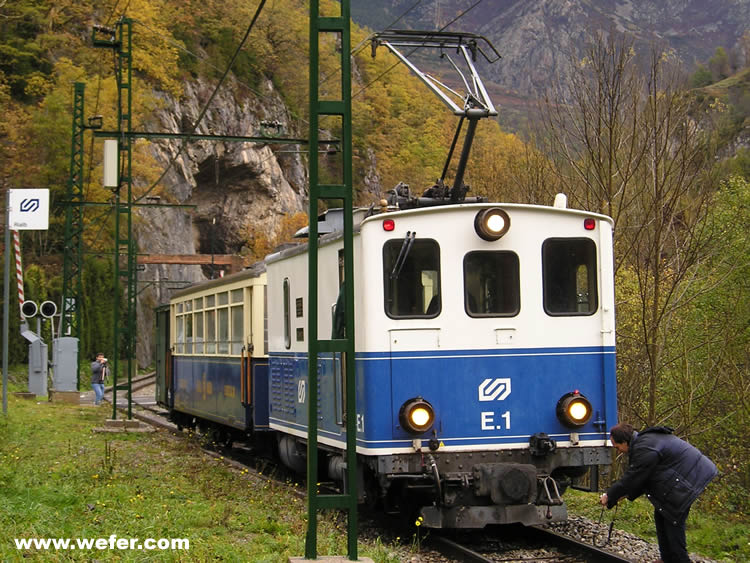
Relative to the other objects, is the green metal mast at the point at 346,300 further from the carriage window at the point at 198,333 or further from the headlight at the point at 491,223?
the carriage window at the point at 198,333

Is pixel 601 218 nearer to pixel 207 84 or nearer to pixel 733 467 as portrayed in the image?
pixel 733 467

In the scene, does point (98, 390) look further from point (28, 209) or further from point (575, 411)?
point (575, 411)

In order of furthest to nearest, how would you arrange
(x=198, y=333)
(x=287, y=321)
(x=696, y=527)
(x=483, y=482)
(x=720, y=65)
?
(x=720, y=65)
(x=198, y=333)
(x=287, y=321)
(x=696, y=527)
(x=483, y=482)

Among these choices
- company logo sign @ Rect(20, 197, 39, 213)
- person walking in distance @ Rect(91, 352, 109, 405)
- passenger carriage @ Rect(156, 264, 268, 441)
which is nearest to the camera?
passenger carriage @ Rect(156, 264, 268, 441)

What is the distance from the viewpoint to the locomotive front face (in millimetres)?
8805

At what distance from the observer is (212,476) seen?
44.1 feet

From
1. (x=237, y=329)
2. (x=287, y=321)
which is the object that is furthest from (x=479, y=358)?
(x=237, y=329)

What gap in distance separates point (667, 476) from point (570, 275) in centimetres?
256

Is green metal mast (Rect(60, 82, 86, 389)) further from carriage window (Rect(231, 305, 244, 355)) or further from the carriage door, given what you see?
carriage window (Rect(231, 305, 244, 355))

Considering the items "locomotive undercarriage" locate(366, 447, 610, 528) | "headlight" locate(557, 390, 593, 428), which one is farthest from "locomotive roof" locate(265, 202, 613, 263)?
"locomotive undercarriage" locate(366, 447, 610, 528)

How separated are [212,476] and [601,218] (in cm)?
660

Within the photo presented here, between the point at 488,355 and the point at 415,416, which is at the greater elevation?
the point at 488,355
